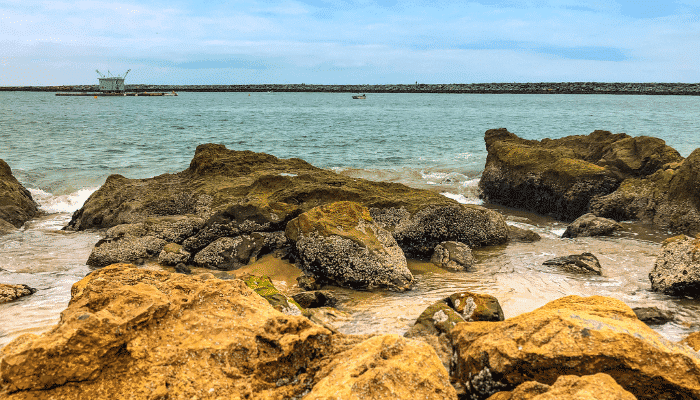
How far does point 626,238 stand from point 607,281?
99.8 inches

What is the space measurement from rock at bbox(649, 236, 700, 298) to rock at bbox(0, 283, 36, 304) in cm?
798

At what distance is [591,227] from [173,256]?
7548 millimetres

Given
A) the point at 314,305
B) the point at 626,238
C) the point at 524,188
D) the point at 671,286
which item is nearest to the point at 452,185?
the point at 524,188

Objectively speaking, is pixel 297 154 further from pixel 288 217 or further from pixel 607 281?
pixel 607 281

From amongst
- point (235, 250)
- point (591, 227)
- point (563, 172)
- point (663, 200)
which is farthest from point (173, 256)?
point (663, 200)

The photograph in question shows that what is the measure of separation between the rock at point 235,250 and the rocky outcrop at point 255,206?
2 cm

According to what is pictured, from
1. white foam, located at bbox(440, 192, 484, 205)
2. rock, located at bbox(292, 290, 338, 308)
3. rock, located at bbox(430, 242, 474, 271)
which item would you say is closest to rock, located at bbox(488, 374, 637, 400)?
rock, located at bbox(292, 290, 338, 308)

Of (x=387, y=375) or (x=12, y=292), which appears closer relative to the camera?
(x=387, y=375)

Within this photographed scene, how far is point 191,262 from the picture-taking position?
7.02m

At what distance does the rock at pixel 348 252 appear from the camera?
611 centimetres

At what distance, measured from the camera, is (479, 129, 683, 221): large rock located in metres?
10.7

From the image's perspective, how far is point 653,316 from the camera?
4.99m

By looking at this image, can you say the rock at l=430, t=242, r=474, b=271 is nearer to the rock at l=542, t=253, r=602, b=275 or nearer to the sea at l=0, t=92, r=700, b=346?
the sea at l=0, t=92, r=700, b=346

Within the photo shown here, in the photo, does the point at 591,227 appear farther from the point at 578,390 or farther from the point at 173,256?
the point at 173,256
